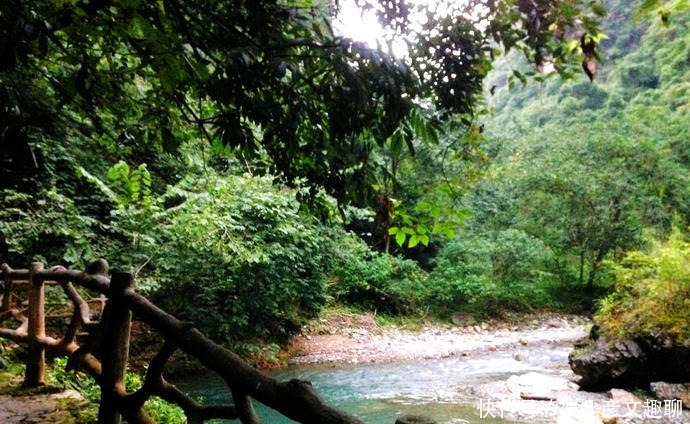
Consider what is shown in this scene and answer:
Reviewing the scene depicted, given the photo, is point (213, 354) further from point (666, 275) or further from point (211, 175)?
point (666, 275)

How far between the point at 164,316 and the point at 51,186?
6.75m

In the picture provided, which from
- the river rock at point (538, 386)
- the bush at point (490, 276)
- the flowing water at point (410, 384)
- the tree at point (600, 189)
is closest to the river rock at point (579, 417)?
the flowing water at point (410, 384)

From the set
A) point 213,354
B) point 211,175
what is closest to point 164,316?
point 213,354

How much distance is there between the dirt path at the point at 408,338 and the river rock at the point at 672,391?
4.67 m

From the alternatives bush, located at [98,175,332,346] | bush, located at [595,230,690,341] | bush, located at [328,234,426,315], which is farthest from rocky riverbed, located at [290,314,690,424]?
bush, located at [98,175,332,346]

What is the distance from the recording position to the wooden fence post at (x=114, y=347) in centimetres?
229

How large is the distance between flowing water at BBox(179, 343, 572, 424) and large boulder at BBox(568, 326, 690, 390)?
1908 millimetres

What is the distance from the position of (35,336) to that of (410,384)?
7.42 m

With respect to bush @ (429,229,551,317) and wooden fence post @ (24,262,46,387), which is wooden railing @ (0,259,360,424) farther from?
bush @ (429,229,551,317)

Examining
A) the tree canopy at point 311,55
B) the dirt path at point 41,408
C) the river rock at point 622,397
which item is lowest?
the river rock at point 622,397

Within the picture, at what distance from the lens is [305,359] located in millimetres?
11148

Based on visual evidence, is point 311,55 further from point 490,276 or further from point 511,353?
point 490,276

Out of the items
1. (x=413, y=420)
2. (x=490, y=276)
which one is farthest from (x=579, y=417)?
(x=490, y=276)

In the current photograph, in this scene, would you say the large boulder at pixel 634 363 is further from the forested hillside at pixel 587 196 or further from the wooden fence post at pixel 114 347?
the wooden fence post at pixel 114 347
